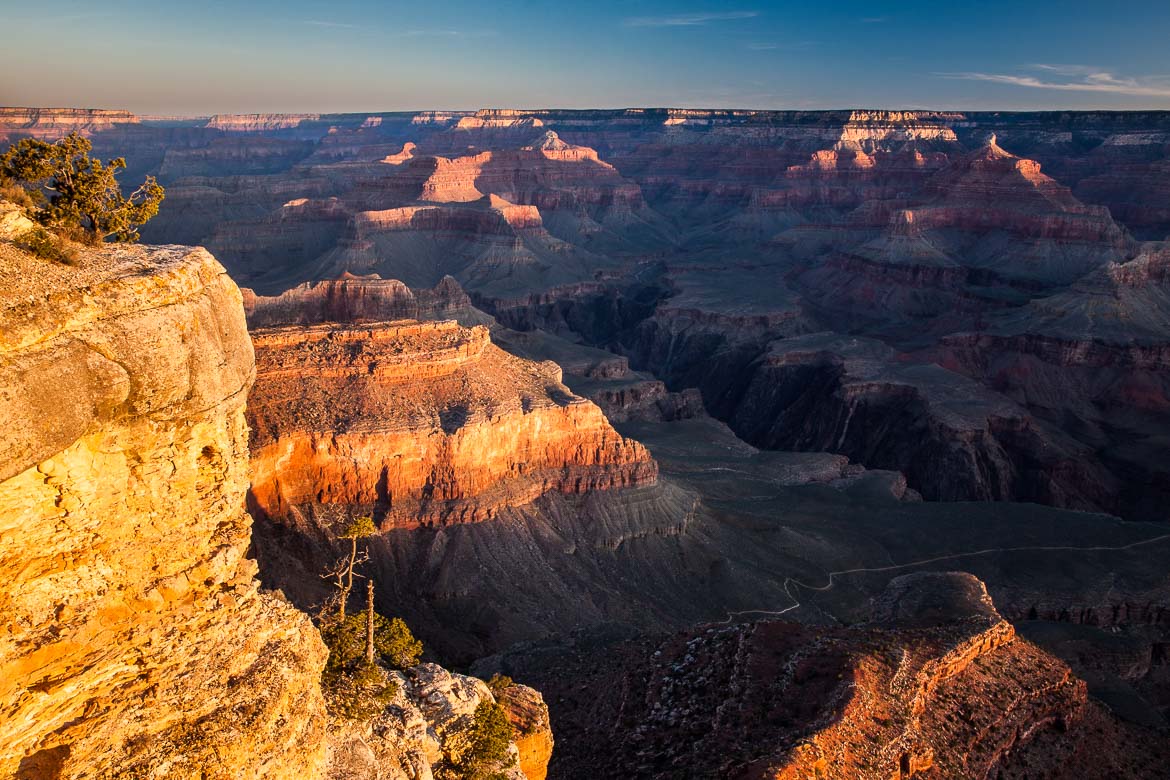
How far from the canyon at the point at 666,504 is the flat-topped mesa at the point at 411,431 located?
0.19 m

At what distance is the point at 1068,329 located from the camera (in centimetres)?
10950

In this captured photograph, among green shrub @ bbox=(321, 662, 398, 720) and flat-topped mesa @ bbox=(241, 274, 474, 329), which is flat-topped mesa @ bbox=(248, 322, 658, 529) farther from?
green shrub @ bbox=(321, 662, 398, 720)

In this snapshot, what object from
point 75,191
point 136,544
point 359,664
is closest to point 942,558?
point 359,664

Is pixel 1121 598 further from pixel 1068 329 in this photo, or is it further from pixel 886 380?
pixel 1068 329

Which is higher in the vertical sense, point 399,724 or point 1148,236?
point 399,724

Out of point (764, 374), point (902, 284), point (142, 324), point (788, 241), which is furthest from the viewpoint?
point (788, 241)

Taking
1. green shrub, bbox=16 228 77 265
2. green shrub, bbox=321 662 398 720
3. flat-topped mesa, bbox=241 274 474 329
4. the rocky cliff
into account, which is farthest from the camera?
flat-topped mesa, bbox=241 274 474 329

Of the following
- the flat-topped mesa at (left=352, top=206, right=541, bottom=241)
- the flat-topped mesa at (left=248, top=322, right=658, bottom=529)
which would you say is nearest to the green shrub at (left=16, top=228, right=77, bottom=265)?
the flat-topped mesa at (left=248, top=322, right=658, bottom=529)

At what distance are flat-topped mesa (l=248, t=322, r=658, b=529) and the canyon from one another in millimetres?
191

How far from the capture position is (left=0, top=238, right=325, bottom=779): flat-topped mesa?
12844 millimetres

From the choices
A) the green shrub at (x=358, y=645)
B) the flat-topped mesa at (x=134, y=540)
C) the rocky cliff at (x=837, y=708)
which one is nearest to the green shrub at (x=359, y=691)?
the green shrub at (x=358, y=645)

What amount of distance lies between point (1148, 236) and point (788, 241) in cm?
6495

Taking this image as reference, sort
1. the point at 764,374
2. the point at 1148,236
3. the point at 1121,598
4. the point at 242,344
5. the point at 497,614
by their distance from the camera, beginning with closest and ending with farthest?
1. the point at 242,344
2. the point at 497,614
3. the point at 1121,598
4. the point at 764,374
5. the point at 1148,236

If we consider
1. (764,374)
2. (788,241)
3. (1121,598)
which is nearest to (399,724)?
(1121,598)
